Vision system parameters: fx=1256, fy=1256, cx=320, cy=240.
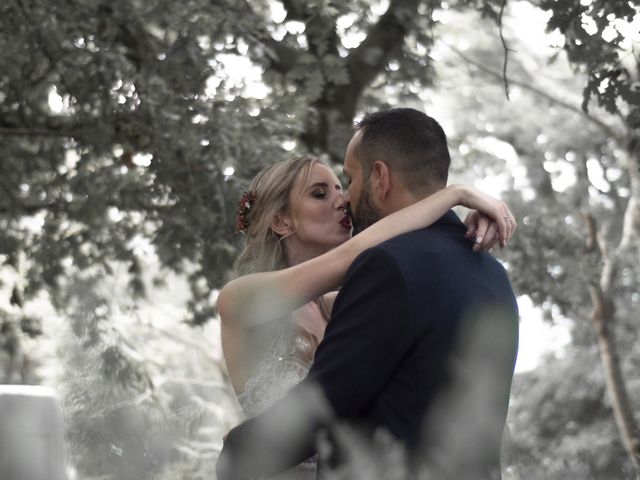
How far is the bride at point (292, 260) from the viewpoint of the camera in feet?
11.8

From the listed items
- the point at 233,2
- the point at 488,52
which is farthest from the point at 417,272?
the point at 488,52

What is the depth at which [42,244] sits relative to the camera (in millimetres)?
11555

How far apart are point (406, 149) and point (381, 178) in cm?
11

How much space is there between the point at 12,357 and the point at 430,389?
9566 millimetres

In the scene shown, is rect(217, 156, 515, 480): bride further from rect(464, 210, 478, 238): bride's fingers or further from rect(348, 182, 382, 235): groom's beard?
rect(348, 182, 382, 235): groom's beard

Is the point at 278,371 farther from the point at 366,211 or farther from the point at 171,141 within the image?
the point at 171,141

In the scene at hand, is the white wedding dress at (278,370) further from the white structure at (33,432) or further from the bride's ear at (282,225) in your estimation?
the white structure at (33,432)

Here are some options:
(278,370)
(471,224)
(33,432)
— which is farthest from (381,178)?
(33,432)

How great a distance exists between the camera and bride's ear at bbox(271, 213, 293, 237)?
4469 millimetres

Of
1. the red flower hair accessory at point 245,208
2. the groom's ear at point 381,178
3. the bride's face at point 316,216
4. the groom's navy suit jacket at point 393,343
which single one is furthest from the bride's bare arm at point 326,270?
the red flower hair accessory at point 245,208

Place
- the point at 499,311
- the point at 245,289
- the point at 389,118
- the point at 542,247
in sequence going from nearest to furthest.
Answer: the point at 499,311, the point at 389,118, the point at 245,289, the point at 542,247

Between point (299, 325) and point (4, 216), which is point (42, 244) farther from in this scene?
point (299, 325)

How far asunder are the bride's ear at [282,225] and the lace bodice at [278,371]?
1.19 feet

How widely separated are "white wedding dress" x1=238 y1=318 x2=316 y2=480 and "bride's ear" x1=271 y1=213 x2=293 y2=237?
36 cm
